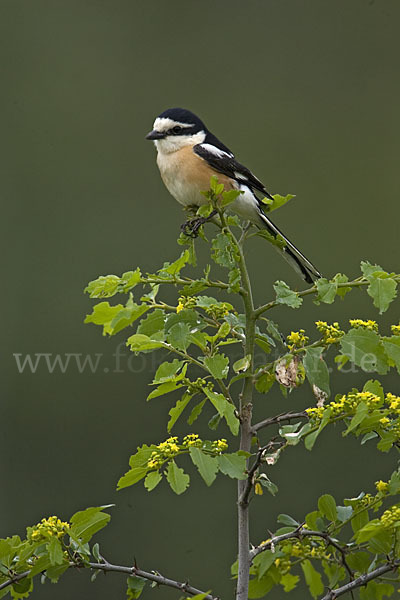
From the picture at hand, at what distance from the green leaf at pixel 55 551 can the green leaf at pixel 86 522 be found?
44 millimetres

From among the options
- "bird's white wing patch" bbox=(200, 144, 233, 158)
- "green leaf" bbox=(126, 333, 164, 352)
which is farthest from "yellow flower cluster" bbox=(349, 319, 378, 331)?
"bird's white wing patch" bbox=(200, 144, 233, 158)

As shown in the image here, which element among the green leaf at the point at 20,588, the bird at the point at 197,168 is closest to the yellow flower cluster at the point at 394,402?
the green leaf at the point at 20,588

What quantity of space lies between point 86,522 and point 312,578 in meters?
0.53

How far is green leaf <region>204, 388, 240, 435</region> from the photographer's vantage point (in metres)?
1.62

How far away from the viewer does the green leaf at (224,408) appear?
63.9 inches

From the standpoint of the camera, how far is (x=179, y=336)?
1716 mm

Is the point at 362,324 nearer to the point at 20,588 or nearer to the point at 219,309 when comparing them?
the point at 219,309

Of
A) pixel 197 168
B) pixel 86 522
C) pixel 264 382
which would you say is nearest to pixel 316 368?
pixel 264 382

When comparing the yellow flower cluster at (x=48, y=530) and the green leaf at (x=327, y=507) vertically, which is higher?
the yellow flower cluster at (x=48, y=530)

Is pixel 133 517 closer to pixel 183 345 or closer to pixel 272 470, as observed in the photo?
pixel 272 470

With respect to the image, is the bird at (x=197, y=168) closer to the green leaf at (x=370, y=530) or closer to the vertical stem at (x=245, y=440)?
the vertical stem at (x=245, y=440)

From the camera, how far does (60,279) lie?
20.9 ft

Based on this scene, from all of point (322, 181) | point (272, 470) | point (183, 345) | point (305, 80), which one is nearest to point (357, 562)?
point (183, 345)

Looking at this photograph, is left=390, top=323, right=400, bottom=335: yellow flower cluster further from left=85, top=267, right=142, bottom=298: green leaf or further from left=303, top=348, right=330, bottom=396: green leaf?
left=85, top=267, right=142, bottom=298: green leaf
